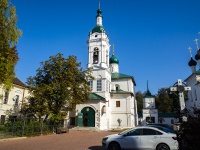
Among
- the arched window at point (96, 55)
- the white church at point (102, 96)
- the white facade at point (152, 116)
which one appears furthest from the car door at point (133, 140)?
the white facade at point (152, 116)

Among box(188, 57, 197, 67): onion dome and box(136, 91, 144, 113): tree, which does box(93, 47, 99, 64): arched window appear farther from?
box(136, 91, 144, 113): tree

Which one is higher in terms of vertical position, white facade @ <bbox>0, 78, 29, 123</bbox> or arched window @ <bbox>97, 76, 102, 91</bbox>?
arched window @ <bbox>97, 76, 102, 91</bbox>

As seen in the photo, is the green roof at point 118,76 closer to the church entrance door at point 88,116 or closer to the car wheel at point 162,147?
the church entrance door at point 88,116

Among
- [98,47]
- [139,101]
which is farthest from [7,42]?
[139,101]

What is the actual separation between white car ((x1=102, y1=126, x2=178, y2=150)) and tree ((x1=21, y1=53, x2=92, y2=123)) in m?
13.8

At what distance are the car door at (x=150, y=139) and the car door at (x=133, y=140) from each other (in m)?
0.24

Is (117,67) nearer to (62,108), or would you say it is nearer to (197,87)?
(197,87)

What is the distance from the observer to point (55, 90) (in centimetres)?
2338

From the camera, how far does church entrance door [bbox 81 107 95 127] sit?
102 ft

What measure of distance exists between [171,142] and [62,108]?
59.4ft

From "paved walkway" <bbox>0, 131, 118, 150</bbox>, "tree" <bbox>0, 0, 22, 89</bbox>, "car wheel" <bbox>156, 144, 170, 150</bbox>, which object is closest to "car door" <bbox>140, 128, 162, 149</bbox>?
"car wheel" <bbox>156, 144, 170, 150</bbox>

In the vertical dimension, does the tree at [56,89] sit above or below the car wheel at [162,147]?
above

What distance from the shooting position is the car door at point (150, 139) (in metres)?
9.79

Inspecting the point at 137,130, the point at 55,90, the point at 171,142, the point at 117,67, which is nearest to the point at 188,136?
the point at 171,142
